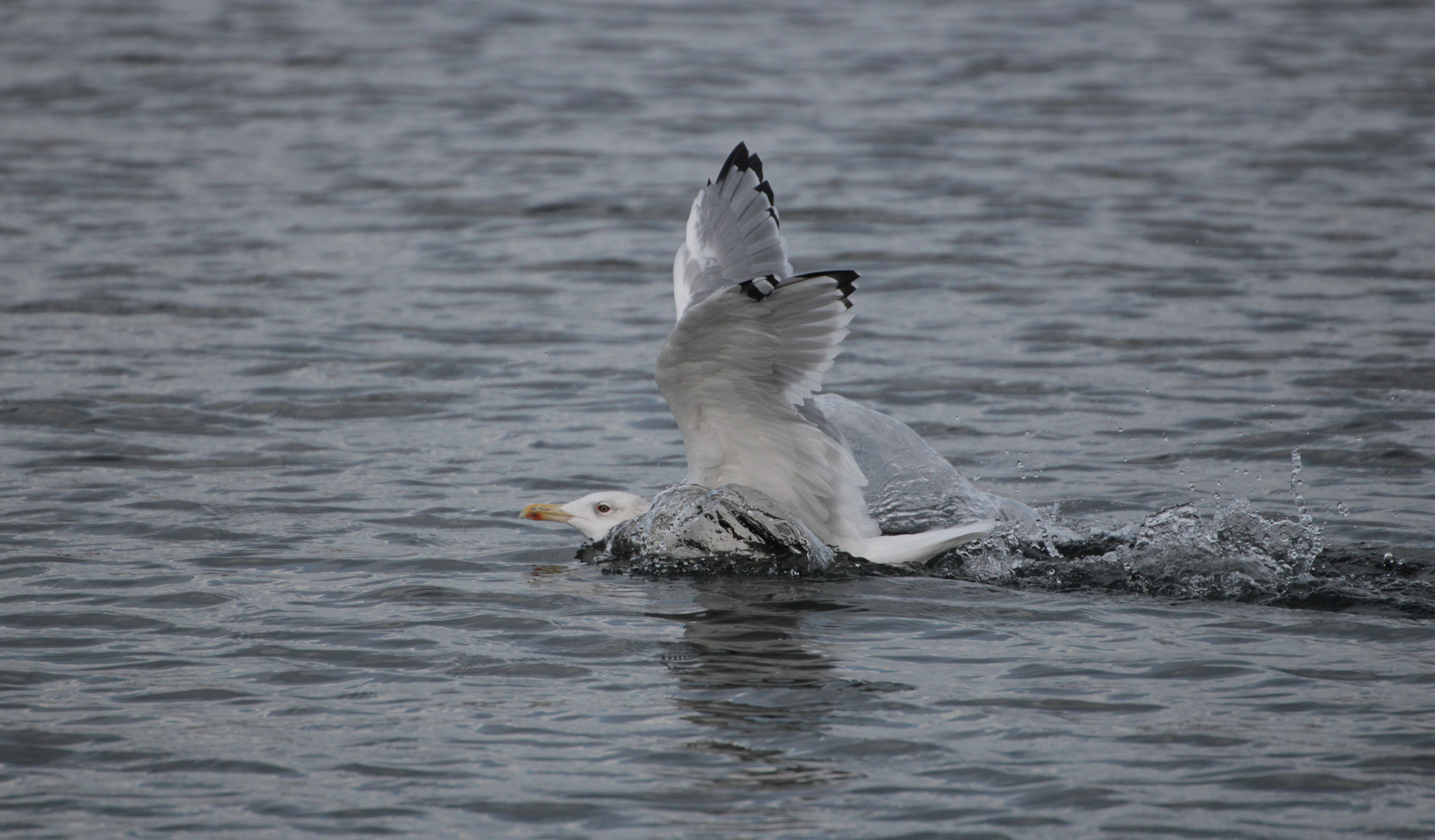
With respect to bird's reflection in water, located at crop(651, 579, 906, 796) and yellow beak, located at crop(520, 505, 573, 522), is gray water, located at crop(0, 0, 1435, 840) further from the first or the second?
yellow beak, located at crop(520, 505, 573, 522)

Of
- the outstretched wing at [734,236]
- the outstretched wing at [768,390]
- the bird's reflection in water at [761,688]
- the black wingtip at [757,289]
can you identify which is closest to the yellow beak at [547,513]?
the outstretched wing at [768,390]

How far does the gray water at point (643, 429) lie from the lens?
16.8 feet

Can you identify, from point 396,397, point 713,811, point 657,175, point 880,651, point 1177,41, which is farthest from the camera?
point 1177,41

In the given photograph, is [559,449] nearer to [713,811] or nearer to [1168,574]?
[1168,574]

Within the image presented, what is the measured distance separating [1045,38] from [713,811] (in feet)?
63.1

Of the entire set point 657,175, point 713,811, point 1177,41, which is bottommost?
point 713,811

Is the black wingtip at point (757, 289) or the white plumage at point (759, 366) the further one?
the white plumage at point (759, 366)

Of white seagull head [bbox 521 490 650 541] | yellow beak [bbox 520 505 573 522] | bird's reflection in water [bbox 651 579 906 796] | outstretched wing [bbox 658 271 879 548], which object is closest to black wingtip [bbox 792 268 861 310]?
outstretched wing [bbox 658 271 879 548]

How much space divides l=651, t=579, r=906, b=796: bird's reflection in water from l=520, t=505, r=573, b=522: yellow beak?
0.88 metres

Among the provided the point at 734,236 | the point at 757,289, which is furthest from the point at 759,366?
the point at 734,236

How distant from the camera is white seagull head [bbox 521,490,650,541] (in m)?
7.52

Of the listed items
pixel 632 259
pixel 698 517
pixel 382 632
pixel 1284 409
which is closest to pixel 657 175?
pixel 632 259

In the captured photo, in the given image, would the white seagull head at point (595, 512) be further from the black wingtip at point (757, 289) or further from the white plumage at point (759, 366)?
the black wingtip at point (757, 289)

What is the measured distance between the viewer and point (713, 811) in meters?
4.86
